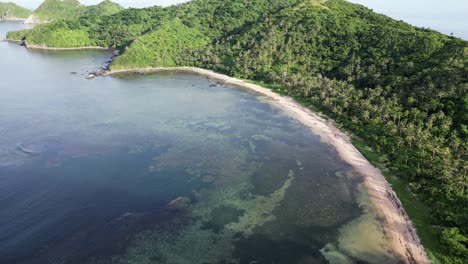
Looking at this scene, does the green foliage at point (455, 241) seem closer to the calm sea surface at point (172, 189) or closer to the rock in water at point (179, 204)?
→ the calm sea surface at point (172, 189)

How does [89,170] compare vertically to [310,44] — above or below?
below

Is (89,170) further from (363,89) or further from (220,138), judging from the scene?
(363,89)

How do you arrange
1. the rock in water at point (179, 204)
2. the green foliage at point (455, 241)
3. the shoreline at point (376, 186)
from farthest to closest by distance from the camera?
the rock in water at point (179, 204) → the shoreline at point (376, 186) → the green foliage at point (455, 241)

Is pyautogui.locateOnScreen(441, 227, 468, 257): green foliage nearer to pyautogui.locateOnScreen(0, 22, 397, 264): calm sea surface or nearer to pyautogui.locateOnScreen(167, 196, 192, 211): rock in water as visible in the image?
pyautogui.locateOnScreen(0, 22, 397, 264): calm sea surface

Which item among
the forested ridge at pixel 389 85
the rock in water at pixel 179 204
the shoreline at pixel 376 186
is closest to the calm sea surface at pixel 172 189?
the rock in water at pixel 179 204

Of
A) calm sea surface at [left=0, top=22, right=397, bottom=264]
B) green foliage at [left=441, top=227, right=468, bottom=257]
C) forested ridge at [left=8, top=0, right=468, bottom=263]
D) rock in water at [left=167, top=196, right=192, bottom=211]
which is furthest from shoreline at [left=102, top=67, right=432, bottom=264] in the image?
rock in water at [left=167, top=196, right=192, bottom=211]

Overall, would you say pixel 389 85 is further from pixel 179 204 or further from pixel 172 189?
pixel 179 204

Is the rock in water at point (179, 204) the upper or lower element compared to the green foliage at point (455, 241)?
lower

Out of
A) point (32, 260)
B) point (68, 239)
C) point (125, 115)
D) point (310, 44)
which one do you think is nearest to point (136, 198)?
point (68, 239)
